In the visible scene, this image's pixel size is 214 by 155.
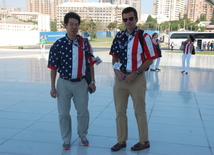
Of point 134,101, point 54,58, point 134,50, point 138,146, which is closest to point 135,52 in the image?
point 134,50

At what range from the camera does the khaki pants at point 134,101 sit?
3.47 metres

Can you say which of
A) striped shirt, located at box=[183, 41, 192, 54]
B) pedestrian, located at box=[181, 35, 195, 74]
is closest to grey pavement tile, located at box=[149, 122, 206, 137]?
pedestrian, located at box=[181, 35, 195, 74]

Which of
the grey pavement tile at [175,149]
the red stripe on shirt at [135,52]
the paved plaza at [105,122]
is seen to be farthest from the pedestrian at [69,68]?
the grey pavement tile at [175,149]

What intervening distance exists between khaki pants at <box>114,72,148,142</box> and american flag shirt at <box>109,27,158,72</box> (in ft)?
0.58

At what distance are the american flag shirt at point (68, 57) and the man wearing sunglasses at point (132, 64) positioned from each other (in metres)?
0.43

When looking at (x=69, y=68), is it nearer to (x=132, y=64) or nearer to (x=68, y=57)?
(x=68, y=57)

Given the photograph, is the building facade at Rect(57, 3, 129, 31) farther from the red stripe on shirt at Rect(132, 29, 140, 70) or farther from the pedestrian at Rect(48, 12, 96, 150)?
the red stripe on shirt at Rect(132, 29, 140, 70)

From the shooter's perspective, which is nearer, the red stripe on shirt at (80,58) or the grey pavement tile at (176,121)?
the red stripe on shirt at (80,58)

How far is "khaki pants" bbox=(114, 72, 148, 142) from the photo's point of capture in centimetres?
347

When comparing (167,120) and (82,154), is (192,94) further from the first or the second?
(82,154)

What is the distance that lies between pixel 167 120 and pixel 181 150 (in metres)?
1.35

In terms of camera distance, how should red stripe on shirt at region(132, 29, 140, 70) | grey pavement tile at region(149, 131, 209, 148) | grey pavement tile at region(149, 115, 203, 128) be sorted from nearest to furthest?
red stripe on shirt at region(132, 29, 140, 70) → grey pavement tile at region(149, 131, 209, 148) → grey pavement tile at region(149, 115, 203, 128)

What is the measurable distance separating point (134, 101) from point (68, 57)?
99 cm

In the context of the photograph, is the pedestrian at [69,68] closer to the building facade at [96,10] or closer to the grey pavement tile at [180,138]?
the grey pavement tile at [180,138]
